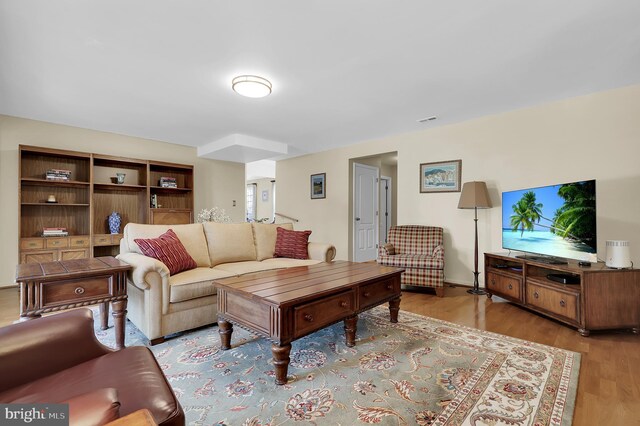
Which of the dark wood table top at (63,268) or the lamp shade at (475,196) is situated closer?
the dark wood table top at (63,268)

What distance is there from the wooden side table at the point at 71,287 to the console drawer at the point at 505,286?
3.59 metres

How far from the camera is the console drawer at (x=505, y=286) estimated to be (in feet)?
9.99

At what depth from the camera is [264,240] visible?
12.1 ft

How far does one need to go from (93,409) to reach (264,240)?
3.04m

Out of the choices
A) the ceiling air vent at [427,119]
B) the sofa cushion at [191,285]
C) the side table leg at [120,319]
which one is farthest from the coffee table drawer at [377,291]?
the ceiling air vent at [427,119]

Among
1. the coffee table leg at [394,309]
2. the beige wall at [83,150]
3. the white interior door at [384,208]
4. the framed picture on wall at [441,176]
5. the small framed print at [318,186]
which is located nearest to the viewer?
the coffee table leg at [394,309]

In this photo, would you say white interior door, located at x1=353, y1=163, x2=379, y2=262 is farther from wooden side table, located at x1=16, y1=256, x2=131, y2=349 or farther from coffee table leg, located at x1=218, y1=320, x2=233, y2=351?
wooden side table, located at x1=16, y1=256, x2=131, y2=349

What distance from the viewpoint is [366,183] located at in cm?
600

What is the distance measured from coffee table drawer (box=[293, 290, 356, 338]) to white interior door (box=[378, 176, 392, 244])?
4.46 m

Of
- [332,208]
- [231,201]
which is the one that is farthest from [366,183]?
[231,201]

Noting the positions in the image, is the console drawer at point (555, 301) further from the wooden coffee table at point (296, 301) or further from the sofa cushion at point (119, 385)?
the sofa cushion at point (119, 385)

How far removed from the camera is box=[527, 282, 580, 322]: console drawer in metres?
2.46

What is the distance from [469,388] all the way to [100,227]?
17.8 ft

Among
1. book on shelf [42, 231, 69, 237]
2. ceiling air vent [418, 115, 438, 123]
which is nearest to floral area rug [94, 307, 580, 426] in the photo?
book on shelf [42, 231, 69, 237]
